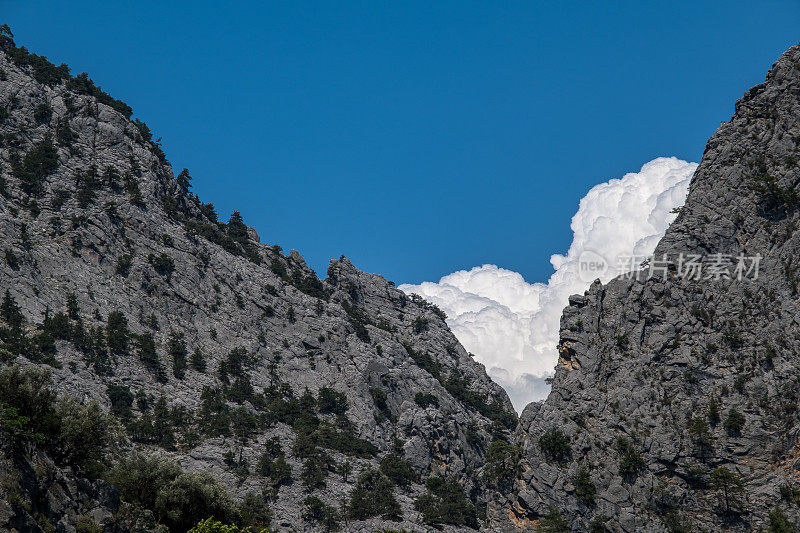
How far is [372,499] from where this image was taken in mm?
120562

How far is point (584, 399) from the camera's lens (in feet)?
393

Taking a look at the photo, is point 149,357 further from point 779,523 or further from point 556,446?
point 779,523

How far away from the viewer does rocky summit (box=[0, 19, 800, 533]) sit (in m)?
101

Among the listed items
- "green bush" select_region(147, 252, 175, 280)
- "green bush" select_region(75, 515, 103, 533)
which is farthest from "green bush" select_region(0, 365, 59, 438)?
"green bush" select_region(147, 252, 175, 280)

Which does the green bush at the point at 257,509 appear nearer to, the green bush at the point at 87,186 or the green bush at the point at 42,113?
the green bush at the point at 87,186

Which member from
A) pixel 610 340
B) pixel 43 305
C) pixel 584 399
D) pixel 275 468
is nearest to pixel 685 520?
pixel 584 399

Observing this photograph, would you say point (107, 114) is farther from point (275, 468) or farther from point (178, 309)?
point (275, 468)

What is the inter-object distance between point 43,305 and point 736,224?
4811 inches

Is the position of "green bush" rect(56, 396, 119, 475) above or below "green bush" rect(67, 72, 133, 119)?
below

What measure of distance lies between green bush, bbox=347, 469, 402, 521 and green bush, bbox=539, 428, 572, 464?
2831 cm

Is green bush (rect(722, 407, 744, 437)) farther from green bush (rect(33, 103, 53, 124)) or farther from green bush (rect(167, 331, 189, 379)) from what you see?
green bush (rect(33, 103, 53, 124))

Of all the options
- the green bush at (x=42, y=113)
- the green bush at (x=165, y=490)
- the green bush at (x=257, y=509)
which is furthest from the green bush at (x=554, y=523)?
the green bush at (x=42, y=113)

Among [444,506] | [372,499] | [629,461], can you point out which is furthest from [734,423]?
[372,499]

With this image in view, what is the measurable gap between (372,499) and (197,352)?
4703 cm
